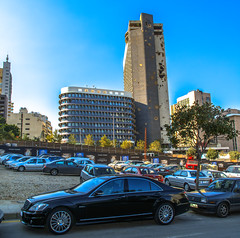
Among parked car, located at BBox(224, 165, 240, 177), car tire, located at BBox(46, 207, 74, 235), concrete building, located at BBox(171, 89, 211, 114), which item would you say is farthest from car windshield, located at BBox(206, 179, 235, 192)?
concrete building, located at BBox(171, 89, 211, 114)

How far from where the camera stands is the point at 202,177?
1753cm

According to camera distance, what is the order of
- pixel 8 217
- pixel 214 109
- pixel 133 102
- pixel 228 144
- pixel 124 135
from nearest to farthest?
pixel 8 217, pixel 214 109, pixel 124 135, pixel 133 102, pixel 228 144

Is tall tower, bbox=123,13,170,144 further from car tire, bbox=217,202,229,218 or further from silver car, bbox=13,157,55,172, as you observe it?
car tire, bbox=217,202,229,218

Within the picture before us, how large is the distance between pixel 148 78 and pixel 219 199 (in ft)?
411

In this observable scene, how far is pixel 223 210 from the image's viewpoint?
28.8ft

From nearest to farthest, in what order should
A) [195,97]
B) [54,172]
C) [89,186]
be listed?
[89,186] → [54,172] → [195,97]

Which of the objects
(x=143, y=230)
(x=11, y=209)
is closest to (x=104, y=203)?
(x=143, y=230)

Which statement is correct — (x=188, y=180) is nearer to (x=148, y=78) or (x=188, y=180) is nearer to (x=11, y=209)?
(x=11, y=209)

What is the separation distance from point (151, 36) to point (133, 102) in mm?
40417

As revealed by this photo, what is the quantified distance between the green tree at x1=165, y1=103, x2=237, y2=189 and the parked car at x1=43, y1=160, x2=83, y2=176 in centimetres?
1194

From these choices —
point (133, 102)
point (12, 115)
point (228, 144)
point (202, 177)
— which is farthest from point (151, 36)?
point (202, 177)

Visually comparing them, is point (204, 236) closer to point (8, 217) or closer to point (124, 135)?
point (8, 217)

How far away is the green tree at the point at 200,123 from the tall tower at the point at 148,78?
110485 mm

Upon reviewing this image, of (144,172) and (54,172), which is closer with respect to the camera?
(144,172)
